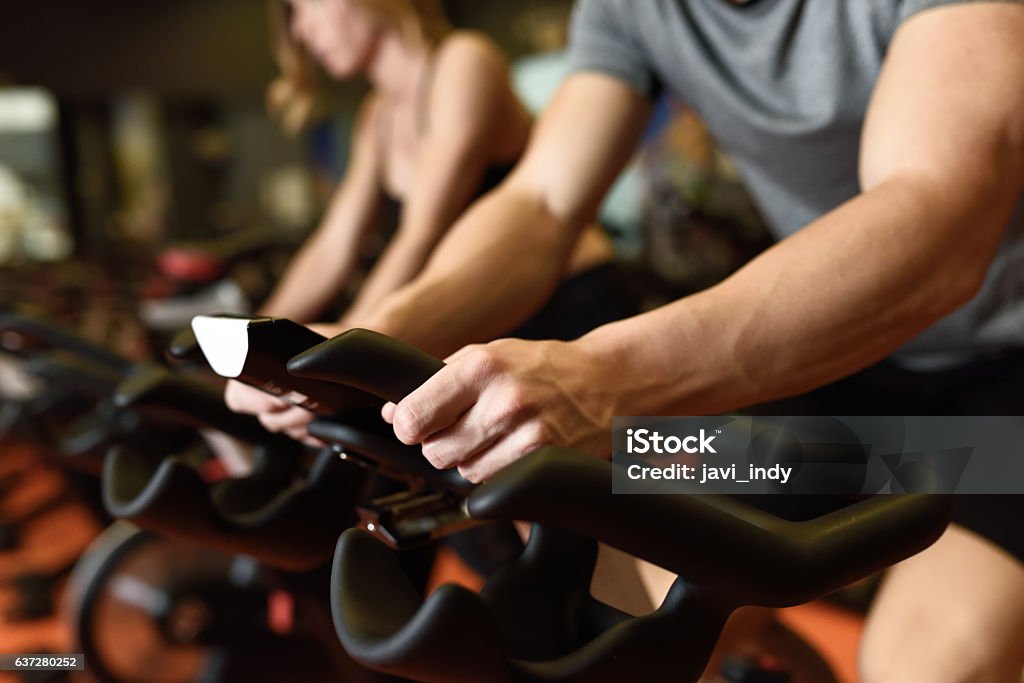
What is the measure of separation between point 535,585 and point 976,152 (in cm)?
49

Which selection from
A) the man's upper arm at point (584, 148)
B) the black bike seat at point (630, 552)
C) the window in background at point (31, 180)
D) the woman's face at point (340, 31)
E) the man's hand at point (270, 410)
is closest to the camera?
the black bike seat at point (630, 552)

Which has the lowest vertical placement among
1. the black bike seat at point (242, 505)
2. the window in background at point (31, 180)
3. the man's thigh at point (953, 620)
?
the window in background at point (31, 180)

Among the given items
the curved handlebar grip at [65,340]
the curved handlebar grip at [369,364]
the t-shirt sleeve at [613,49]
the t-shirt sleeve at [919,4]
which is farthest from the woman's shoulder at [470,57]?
the curved handlebar grip at [369,364]

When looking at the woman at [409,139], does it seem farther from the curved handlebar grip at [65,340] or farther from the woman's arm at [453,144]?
the curved handlebar grip at [65,340]

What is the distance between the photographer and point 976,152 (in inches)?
27.8

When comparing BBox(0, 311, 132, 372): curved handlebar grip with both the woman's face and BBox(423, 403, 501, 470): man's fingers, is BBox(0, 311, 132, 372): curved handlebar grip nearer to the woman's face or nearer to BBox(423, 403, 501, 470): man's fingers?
the woman's face

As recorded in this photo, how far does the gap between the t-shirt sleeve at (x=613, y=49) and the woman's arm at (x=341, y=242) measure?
930mm

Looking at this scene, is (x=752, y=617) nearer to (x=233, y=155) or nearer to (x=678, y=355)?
(x=678, y=355)

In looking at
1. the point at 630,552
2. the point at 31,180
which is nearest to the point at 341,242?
the point at 630,552

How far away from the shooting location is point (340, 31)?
5.81ft

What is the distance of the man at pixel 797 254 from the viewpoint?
2.04 ft

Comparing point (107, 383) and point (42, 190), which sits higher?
point (107, 383)

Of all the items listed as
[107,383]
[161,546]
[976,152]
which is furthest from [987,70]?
[161,546]

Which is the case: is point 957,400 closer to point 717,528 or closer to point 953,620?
point 953,620
